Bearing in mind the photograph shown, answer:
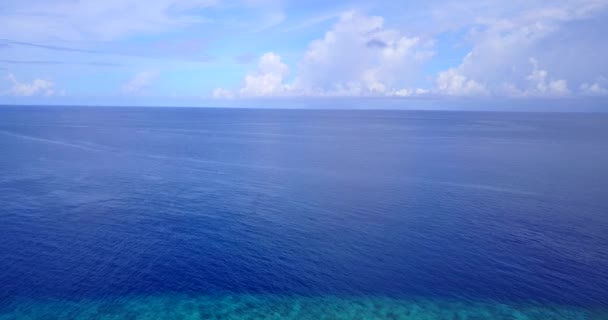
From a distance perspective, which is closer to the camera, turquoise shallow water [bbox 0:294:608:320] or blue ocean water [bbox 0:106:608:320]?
turquoise shallow water [bbox 0:294:608:320]

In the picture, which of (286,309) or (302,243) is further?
(302,243)

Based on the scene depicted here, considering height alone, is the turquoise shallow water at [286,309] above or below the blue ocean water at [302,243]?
below

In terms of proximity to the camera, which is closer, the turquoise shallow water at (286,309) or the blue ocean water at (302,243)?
the turquoise shallow water at (286,309)

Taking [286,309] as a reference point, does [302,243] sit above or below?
above

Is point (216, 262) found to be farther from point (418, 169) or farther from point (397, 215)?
point (418, 169)

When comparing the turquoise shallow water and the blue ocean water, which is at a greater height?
the blue ocean water
